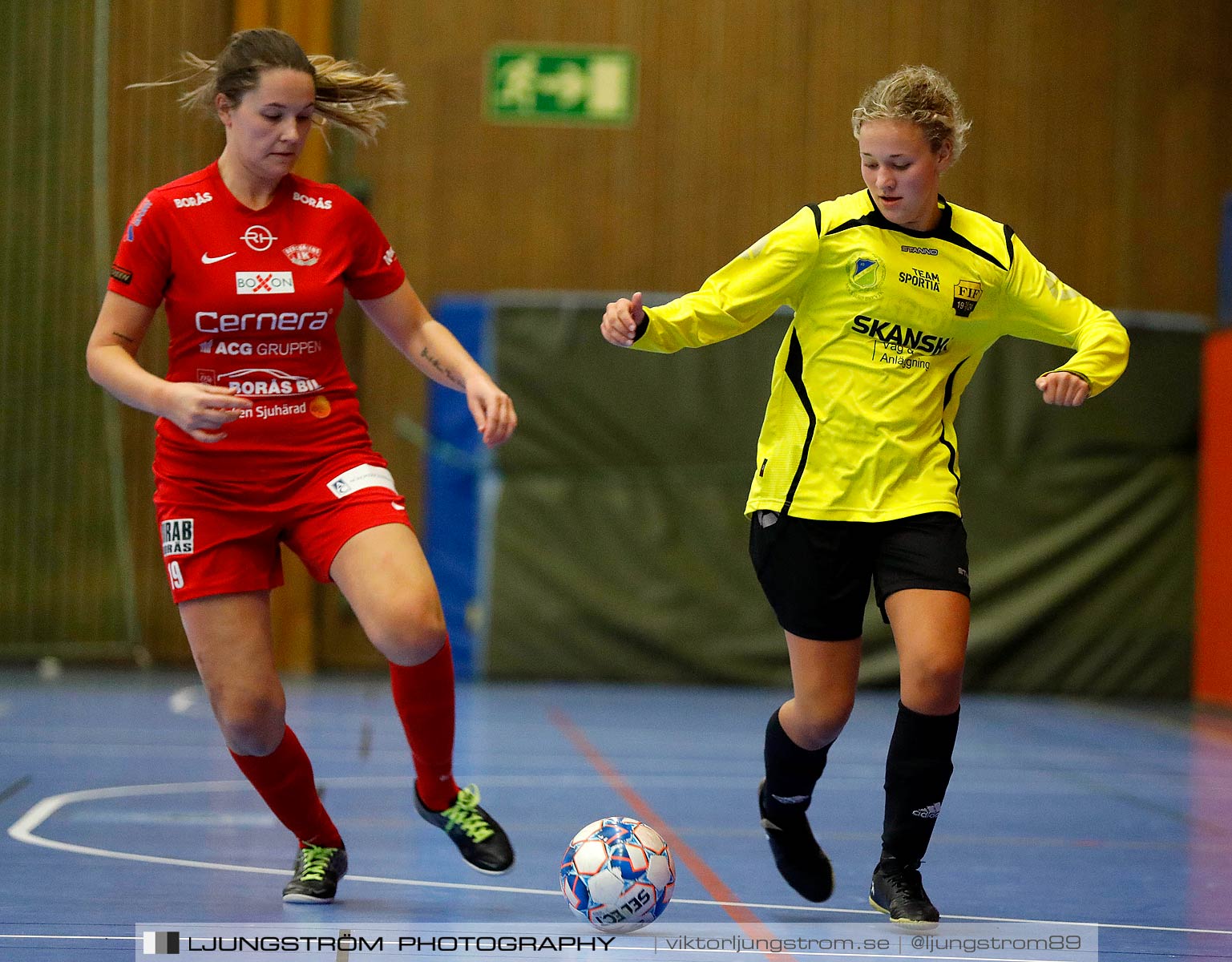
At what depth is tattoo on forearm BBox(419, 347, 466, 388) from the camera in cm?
343

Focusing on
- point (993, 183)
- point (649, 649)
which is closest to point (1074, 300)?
point (649, 649)

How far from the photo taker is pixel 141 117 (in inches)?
401

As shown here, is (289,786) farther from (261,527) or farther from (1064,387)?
(1064,387)

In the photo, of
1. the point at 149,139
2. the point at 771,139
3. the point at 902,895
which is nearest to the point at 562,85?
the point at 771,139

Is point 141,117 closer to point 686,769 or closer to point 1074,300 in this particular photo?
point 686,769

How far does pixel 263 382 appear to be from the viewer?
129 inches

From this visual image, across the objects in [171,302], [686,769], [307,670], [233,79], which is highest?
[233,79]

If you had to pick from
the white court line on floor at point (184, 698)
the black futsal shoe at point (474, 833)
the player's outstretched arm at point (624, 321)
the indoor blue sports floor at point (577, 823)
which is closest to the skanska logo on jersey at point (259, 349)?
the player's outstretched arm at point (624, 321)

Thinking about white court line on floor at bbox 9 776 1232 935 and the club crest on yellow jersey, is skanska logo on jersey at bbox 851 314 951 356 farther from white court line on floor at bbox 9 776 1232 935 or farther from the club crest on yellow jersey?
white court line on floor at bbox 9 776 1232 935

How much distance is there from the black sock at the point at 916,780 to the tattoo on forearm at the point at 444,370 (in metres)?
1.21

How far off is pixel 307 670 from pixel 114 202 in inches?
134

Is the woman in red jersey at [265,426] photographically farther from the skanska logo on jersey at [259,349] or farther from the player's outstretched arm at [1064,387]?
the player's outstretched arm at [1064,387]

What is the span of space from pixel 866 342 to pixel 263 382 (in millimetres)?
1328

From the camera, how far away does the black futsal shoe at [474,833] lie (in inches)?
133
